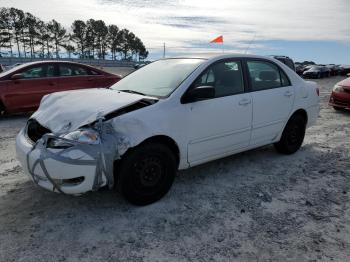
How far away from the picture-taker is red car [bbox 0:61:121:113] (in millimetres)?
8242

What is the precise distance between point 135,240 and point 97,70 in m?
7.16

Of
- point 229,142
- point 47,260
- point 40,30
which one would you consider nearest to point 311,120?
point 229,142

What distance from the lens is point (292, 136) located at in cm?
550

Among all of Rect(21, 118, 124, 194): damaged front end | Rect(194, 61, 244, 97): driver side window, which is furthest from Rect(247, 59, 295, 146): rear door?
Rect(21, 118, 124, 194): damaged front end

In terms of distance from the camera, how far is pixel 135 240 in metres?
3.10

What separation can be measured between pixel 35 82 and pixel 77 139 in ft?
19.6

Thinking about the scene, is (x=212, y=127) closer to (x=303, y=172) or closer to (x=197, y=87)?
(x=197, y=87)

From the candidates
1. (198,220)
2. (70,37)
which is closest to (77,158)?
(198,220)

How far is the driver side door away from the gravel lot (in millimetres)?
449

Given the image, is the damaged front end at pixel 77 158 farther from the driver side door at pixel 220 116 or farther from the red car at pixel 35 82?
the red car at pixel 35 82

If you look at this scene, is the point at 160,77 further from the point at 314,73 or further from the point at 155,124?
the point at 314,73

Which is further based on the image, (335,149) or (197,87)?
(335,149)

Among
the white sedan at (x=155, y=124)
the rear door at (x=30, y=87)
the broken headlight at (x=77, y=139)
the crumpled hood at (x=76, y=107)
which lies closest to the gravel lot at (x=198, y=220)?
the white sedan at (x=155, y=124)

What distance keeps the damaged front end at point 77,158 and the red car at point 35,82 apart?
5584 millimetres
